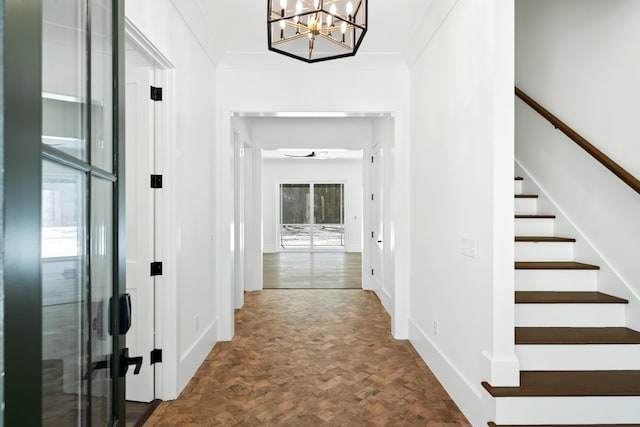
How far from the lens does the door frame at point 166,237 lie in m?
2.72

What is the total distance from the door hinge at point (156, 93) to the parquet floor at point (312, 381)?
Result: 211cm

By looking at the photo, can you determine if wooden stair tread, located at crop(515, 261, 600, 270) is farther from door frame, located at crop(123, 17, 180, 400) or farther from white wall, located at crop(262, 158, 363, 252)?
white wall, located at crop(262, 158, 363, 252)

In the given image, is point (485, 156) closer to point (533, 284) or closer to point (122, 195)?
point (533, 284)

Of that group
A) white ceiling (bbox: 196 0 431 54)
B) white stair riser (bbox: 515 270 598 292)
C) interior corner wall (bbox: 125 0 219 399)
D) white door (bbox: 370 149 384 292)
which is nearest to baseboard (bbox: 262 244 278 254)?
white door (bbox: 370 149 384 292)

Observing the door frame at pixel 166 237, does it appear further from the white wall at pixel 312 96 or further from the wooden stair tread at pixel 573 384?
the wooden stair tread at pixel 573 384

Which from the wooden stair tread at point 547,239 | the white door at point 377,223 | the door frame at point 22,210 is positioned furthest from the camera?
the white door at point 377,223

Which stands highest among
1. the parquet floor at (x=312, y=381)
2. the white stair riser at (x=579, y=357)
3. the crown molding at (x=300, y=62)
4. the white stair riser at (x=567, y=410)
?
the crown molding at (x=300, y=62)

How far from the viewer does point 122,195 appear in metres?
1.26

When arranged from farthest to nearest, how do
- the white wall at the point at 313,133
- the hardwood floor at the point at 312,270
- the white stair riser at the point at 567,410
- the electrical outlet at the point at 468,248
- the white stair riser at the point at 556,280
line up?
the hardwood floor at the point at 312,270, the white wall at the point at 313,133, the white stair riser at the point at 556,280, the electrical outlet at the point at 468,248, the white stair riser at the point at 567,410

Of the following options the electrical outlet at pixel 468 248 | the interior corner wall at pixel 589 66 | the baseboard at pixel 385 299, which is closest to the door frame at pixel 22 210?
the electrical outlet at pixel 468 248

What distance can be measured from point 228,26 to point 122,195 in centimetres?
262

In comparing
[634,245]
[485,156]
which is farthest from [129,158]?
[634,245]

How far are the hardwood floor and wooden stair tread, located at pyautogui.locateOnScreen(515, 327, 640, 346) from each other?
418cm

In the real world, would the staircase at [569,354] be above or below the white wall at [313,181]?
below
